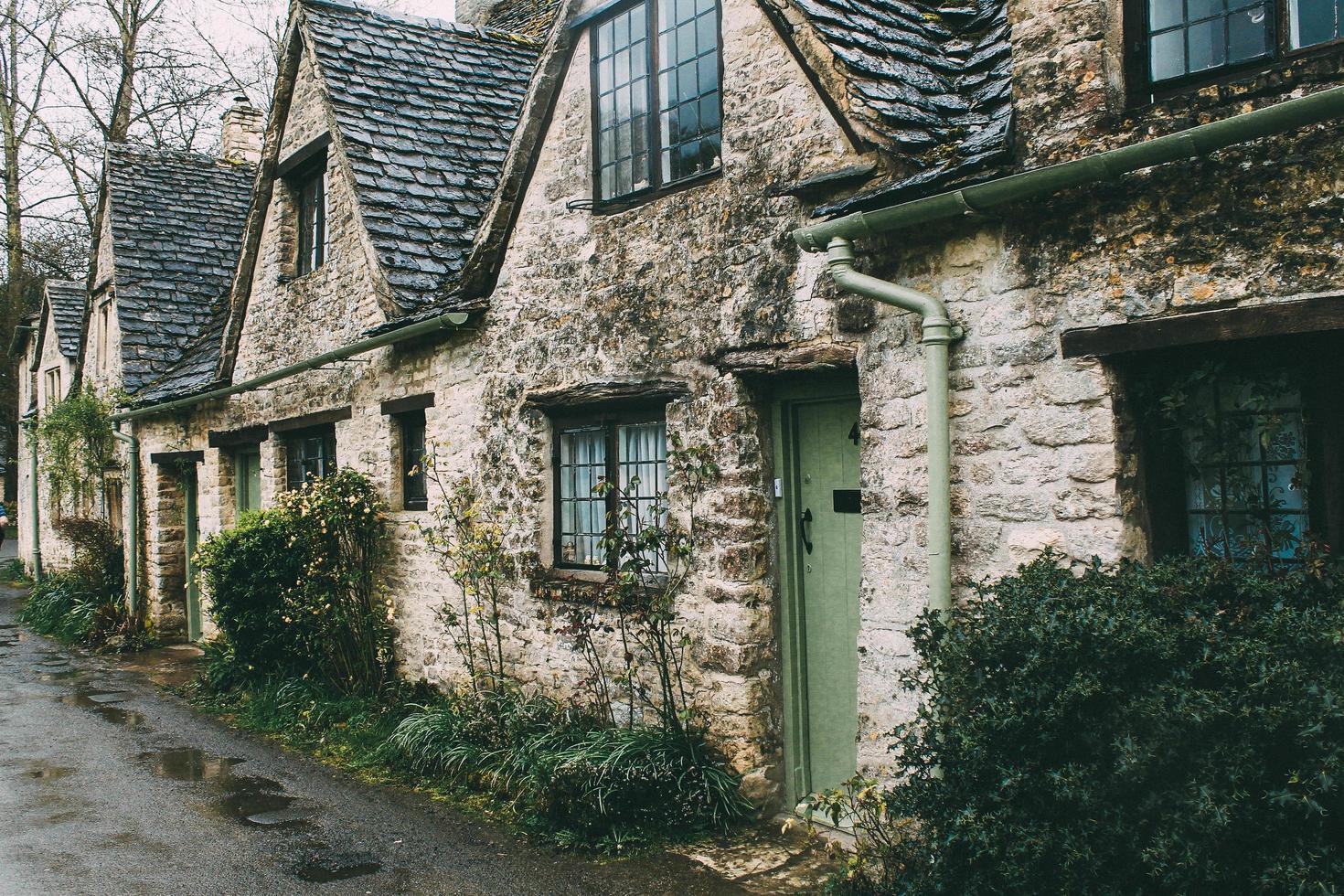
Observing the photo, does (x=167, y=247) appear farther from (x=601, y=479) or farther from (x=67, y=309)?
(x=601, y=479)

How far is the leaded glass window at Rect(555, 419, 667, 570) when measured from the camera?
7.01 m

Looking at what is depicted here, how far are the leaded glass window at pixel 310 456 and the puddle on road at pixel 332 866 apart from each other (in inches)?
204

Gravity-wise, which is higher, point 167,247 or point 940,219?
point 167,247

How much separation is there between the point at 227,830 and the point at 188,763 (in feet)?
6.27

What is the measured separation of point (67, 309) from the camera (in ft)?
73.6

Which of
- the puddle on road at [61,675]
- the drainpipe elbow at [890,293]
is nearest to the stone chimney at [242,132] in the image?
the puddle on road at [61,675]

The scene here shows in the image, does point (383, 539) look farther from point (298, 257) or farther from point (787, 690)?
point (787, 690)

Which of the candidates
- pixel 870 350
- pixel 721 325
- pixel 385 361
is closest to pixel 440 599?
pixel 385 361

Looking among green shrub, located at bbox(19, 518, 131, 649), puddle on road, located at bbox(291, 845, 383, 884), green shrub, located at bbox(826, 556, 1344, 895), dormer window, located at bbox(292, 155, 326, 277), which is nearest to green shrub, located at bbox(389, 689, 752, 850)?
puddle on road, located at bbox(291, 845, 383, 884)

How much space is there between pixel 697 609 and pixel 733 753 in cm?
84

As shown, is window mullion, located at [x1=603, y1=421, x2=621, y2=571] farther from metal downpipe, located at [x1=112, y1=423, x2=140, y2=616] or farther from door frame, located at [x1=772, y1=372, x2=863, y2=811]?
metal downpipe, located at [x1=112, y1=423, x2=140, y2=616]

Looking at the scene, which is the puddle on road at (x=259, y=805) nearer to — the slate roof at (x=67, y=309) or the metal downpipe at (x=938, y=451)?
the metal downpipe at (x=938, y=451)

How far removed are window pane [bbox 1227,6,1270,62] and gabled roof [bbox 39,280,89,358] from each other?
2168cm

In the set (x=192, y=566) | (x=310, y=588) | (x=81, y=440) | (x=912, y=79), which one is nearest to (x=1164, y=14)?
(x=912, y=79)
